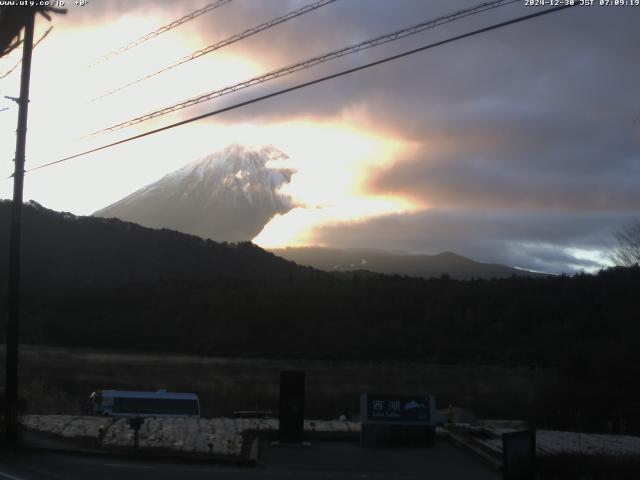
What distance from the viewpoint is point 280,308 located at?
8194cm

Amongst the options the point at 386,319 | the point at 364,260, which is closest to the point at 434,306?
the point at 386,319

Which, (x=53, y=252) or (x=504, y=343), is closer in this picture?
(x=504, y=343)

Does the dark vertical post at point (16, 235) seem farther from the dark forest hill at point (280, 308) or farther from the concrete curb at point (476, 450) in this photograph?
the dark forest hill at point (280, 308)

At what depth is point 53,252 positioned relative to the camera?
87.4 m

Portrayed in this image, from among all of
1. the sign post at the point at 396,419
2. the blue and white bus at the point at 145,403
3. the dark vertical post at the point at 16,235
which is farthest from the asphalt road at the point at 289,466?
the blue and white bus at the point at 145,403

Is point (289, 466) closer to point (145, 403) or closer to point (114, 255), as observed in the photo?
point (145, 403)

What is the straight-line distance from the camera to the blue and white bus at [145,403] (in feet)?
114

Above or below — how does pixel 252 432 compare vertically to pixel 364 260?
below

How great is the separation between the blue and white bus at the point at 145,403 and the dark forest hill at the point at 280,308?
34.1 m

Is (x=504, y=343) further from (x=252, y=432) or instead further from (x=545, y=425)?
(x=252, y=432)

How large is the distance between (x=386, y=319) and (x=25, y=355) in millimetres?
35572

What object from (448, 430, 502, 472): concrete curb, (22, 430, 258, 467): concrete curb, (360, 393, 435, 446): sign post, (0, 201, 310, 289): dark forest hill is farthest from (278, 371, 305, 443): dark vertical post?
(0, 201, 310, 289): dark forest hill

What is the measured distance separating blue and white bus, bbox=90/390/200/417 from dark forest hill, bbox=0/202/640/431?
1343 inches

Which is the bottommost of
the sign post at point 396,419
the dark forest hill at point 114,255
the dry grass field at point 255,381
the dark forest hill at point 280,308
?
the dry grass field at point 255,381
